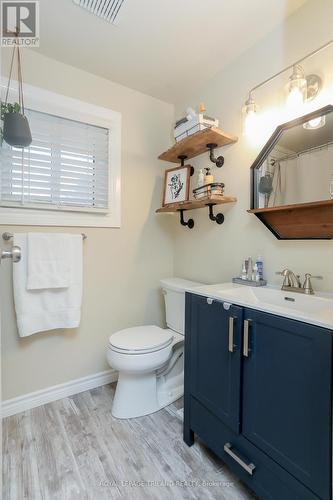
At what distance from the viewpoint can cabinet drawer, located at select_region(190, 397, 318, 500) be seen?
0.94 meters

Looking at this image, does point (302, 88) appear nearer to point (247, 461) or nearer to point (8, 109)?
point (8, 109)

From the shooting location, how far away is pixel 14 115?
1.43 meters

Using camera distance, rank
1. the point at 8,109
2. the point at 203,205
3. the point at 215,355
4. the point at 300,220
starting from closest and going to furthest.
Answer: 1. the point at 215,355
2. the point at 300,220
3. the point at 8,109
4. the point at 203,205

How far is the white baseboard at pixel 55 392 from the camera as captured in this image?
165cm

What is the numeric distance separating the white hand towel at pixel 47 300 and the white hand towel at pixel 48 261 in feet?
0.10

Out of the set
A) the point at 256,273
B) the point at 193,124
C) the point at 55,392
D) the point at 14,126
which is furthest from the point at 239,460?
the point at 14,126

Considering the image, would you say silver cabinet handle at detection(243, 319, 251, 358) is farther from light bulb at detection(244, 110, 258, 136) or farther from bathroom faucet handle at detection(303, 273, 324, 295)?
light bulb at detection(244, 110, 258, 136)

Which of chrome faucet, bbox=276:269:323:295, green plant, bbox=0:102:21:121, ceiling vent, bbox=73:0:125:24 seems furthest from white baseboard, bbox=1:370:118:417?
ceiling vent, bbox=73:0:125:24

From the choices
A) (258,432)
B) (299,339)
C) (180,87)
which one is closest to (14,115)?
(180,87)

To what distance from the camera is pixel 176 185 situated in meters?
2.08

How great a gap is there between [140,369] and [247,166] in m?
1.43

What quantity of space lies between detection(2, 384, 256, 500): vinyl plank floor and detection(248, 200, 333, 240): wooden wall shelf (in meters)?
1.23

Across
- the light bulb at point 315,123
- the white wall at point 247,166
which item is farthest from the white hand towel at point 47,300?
the light bulb at point 315,123

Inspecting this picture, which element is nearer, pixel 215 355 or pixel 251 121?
pixel 215 355
